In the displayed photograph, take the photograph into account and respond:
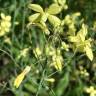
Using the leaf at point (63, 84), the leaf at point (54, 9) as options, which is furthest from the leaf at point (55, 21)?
the leaf at point (63, 84)

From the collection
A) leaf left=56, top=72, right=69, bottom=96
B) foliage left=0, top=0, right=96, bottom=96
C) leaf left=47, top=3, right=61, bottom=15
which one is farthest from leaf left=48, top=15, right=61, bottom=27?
leaf left=56, top=72, right=69, bottom=96

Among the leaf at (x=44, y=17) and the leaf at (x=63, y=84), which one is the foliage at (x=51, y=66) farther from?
the leaf at (x=44, y=17)

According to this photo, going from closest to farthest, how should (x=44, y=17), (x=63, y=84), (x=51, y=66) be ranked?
1. (x=44, y=17)
2. (x=51, y=66)
3. (x=63, y=84)

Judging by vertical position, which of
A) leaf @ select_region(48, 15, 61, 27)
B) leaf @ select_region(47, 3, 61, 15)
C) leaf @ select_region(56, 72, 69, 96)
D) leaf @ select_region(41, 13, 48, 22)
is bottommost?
leaf @ select_region(56, 72, 69, 96)

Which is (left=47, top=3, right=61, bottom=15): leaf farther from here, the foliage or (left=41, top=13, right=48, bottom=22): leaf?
the foliage

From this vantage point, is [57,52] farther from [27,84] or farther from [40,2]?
[40,2]

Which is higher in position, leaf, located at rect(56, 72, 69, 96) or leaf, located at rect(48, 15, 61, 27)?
leaf, located at rect(48, 15, 61, 27)

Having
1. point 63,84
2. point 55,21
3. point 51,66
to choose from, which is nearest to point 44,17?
point 55,21

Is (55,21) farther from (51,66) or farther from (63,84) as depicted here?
(63,84)

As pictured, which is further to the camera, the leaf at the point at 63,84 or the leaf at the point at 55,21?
the leaf at the point at 63,84

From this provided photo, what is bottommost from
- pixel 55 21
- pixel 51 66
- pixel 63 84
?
pixel 63 84

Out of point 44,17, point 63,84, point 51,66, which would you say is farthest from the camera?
point 63,84
